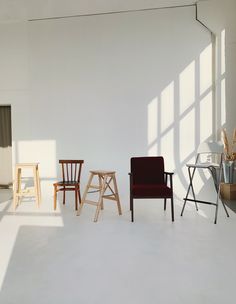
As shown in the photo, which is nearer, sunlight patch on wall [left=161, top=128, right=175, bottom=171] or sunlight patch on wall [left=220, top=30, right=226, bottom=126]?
sunlight patch on wall [left=220, top=30, right=226, bottom=126]

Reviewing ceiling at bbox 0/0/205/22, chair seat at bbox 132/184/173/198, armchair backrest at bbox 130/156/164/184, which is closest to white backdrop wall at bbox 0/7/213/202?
ceiling at bbox 0/0/205/22

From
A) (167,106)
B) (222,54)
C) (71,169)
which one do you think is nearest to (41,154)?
(71,169)

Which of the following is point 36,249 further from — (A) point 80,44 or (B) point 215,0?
(B) point 215,0

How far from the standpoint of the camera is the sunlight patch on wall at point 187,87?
15.7ft

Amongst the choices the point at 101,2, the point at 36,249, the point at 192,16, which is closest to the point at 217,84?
the point at 192,16

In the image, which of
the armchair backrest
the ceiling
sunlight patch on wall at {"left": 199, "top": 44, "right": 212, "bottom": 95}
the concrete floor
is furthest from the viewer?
sunlight patch on wall at {"left": 199, "top": 44, "right": 212, "bottom": 95}

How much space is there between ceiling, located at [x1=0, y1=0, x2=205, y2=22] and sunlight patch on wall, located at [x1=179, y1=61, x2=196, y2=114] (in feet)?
4.02

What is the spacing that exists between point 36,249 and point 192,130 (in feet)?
11.6

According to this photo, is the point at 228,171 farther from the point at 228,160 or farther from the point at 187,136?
the point at 187,136

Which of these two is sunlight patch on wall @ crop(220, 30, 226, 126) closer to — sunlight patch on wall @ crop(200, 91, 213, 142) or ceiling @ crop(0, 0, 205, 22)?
sunlight patch on wall @ crop(200, 91, 213, 142)

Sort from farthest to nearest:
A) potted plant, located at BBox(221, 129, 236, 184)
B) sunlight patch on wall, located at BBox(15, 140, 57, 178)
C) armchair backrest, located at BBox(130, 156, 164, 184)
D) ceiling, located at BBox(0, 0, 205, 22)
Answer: sunlight patch on wall, located at BBox(15, 140, 57, 178), ceiling, located at BBox(0, 0, 205, 22), potted plant, located at BBox(221, 129, 236, 184), armchair backrest, located at BBox(130, 156, 164, 184)

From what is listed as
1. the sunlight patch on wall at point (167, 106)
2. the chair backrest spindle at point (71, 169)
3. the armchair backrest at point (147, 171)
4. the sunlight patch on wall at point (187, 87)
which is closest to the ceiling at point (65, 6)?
the sunlight patch on wall at point (187, 87)

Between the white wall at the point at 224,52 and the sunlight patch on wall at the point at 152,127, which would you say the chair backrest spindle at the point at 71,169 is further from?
the white wall at the point at 224,52

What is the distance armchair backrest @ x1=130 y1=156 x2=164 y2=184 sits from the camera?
12.3 ft
